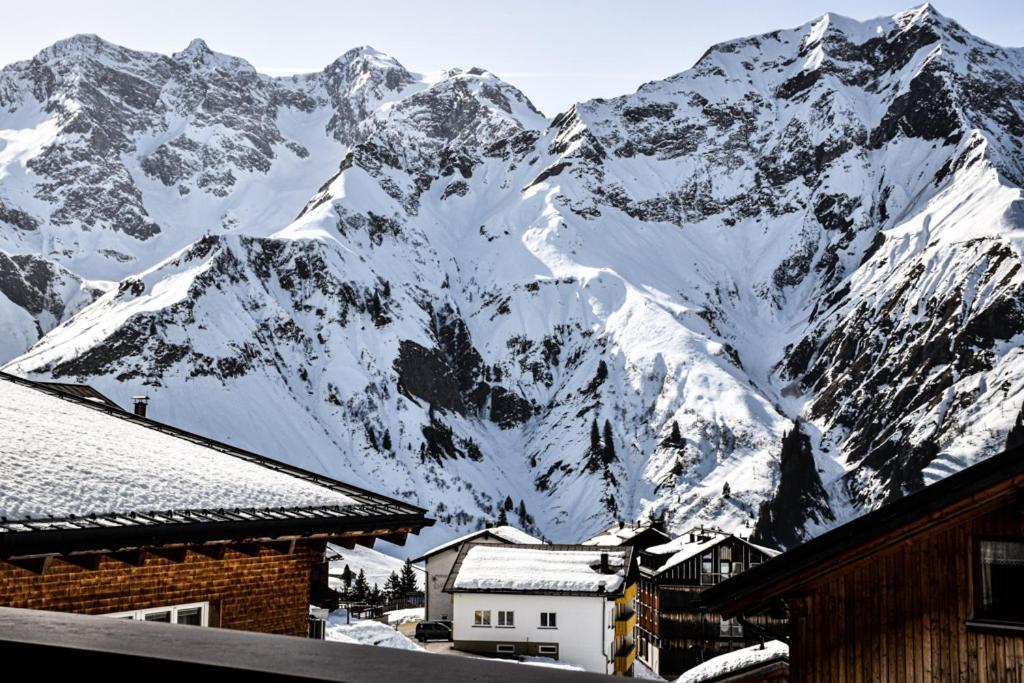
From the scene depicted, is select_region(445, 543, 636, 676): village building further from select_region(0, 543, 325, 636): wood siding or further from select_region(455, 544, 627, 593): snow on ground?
select_region(0, 543, 325, 636): wood siding

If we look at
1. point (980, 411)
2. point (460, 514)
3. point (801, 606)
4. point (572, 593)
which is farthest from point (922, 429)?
point (801, 606)

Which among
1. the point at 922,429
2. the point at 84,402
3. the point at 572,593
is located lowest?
the point at 572,593

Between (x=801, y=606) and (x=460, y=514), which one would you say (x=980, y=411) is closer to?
(x=460, y=514)

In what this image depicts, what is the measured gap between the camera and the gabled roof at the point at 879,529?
37.9 ft

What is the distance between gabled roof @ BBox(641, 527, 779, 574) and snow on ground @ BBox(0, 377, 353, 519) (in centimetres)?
6435

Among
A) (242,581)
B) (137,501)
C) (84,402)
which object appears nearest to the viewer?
(137,501)

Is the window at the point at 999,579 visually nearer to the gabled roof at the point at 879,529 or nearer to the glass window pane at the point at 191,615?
the gabled roof at the point at 879,529

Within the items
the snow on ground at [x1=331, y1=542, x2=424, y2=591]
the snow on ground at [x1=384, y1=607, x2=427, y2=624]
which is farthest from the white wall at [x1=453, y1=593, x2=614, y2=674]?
the snow on ground at [x1=331, y1=542, x2=424, y2=591]

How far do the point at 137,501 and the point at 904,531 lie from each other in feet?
27.6

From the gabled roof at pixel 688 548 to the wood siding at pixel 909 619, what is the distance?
6268cm

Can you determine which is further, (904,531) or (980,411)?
(980,411)

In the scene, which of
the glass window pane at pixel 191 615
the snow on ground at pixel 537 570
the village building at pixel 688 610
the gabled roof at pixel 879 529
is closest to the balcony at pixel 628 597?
the snow on ground at pixel 537 570

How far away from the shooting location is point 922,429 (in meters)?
195

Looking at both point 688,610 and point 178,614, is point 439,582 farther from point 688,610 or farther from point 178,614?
point 178,614
